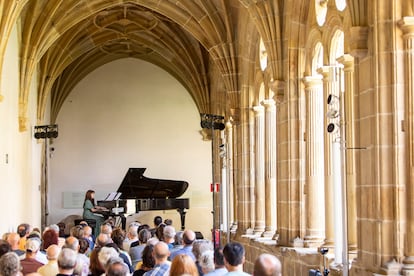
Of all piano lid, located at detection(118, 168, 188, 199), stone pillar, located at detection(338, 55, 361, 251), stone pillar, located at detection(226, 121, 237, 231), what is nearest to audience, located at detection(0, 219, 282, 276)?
stone pillar, located at detection(338, 55, 361, 251)

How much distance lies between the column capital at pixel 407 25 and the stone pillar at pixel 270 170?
22.0 feet

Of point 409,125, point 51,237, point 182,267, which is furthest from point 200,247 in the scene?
point 51,237

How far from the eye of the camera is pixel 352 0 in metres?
8.12

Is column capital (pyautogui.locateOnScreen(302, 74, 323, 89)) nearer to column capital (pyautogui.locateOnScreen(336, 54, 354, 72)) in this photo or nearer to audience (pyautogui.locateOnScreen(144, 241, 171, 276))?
column capital (pyautogui.locateOnScreen(336, 54, 354, 72))

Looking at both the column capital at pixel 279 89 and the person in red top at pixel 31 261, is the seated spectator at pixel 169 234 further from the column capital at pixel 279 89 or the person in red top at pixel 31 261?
the column capital at pixel 279 89

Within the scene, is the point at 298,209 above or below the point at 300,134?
below

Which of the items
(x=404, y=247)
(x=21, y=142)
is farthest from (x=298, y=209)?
(x=21, y=142)

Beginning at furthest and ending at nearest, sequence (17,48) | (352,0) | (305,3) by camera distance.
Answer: (17,48), (305,3), (352,0)

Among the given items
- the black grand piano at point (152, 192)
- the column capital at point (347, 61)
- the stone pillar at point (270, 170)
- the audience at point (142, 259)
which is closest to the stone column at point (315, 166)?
the column capital at point (347, 61)

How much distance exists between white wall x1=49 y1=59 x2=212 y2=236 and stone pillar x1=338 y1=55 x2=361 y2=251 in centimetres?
1644

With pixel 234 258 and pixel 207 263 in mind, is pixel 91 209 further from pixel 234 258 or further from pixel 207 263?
pixel 234 258

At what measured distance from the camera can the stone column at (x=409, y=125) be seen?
736cm

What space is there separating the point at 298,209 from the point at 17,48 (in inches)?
337

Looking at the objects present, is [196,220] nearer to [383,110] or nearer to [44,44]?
[44,44]
